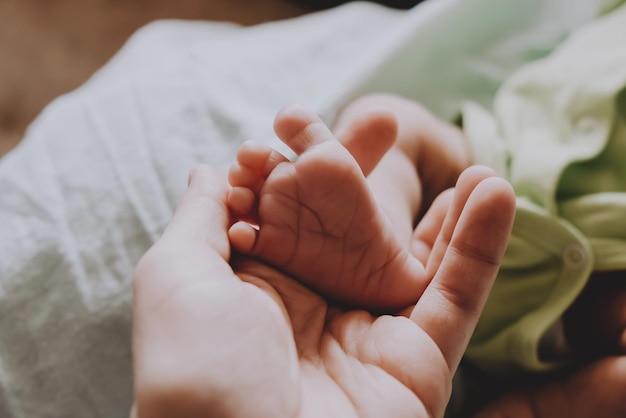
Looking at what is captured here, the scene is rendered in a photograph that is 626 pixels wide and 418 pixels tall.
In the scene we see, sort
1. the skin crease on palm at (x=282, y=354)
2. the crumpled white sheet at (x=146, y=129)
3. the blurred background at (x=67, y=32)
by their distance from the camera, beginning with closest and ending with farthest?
the skin crease on palm at (x=282, y=354) → the crumpled white sheet at (x=146, y=129) → the blurred background at (x=67, y=32)

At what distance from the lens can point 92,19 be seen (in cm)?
104

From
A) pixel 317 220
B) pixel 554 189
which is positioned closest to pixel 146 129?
pixel 317 220

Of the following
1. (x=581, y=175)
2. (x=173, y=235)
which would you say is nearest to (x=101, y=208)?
(x=173, y=235)

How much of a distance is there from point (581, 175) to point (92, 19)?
2.69ft

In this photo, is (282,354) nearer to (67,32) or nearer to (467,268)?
(467,268)

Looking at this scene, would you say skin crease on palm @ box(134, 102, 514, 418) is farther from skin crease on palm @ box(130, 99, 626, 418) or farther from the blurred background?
the blurred background

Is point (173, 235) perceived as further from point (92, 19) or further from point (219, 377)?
point (92, 19)

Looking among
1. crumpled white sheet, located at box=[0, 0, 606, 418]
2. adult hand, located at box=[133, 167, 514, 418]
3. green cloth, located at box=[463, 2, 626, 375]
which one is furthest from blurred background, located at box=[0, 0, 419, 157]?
adult hand, located at box=[133, 167, 514, 418]

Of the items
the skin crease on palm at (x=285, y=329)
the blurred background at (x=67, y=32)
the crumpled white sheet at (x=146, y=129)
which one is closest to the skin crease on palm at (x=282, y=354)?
the skin crease on palm at (x=285, y=329)

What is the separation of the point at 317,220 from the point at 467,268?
112 millimetres

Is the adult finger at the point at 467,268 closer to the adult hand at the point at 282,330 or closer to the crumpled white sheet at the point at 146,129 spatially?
the adult hand at the point at 282,330

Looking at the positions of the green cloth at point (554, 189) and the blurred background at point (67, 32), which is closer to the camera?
the green cloth at point (554, 189)

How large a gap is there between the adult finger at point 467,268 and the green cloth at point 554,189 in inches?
6.6

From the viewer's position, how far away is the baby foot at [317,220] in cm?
43
